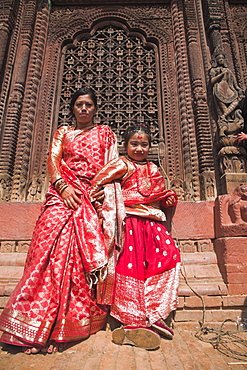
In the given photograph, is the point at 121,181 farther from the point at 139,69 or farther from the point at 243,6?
the point at 243,6

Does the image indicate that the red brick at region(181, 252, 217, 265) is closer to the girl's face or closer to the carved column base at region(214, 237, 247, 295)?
the carved column base at region(214, 237, 247, 295)

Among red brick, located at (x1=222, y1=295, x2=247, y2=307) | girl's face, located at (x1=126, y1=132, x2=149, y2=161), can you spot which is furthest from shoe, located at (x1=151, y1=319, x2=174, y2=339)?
girl's face, located at (x1=126, y1=132, x2=149, y2=161)

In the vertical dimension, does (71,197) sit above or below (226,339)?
above

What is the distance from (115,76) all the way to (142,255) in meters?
4.19

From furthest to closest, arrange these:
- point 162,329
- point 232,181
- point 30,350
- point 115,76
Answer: point 115,76, point 232,181, point 162,329, point 30,350

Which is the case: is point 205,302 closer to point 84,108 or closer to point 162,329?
point 162,329

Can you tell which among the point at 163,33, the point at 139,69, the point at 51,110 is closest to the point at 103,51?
the point at 139,69

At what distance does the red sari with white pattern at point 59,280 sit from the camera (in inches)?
71.8

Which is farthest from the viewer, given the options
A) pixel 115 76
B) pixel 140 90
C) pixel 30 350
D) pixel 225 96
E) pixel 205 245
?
pixel 115 76

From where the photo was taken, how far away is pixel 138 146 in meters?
2.84

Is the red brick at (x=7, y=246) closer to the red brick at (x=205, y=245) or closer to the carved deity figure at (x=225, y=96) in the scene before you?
the red brick at (x=205, y=245)

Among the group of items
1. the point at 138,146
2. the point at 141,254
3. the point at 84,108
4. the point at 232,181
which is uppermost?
the point at 84,108

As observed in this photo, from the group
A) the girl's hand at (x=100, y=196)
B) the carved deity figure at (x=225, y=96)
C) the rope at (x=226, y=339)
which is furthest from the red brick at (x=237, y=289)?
the carved deity figure at (x=225, y=96)

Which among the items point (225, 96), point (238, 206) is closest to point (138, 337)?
point (238, 206)
